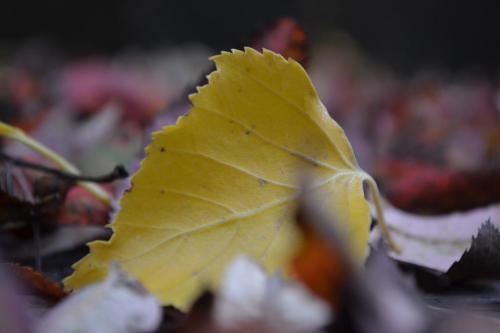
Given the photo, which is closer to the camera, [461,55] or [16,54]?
[16,54]

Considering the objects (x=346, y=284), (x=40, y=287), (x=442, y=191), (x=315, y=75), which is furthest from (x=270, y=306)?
(x=315, y=75)

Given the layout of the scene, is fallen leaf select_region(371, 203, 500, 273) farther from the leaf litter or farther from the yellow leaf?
the yellow leaf

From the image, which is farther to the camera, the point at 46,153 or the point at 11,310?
the point at 46,153

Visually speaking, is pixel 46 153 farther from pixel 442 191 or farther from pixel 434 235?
pixel 442 191

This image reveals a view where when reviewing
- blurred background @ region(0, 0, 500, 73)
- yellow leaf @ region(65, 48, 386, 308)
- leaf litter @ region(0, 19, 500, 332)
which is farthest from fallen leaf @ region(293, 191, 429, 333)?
blurred background @ region(0, 0, 500, 73)

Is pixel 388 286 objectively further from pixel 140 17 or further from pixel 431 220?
pixel 140 17

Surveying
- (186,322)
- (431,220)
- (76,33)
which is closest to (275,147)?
(186,322)
